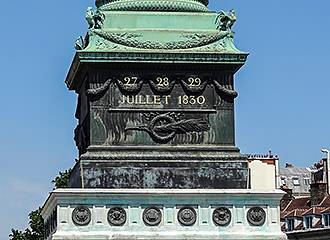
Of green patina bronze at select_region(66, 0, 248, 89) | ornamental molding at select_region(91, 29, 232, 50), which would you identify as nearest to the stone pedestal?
green patina bronze at select_region(66, 0, 248, 89)

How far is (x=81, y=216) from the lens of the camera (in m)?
46.3

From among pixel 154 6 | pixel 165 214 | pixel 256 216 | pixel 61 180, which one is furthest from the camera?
pixel 61 180

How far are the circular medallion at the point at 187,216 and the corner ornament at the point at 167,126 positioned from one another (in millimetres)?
3055

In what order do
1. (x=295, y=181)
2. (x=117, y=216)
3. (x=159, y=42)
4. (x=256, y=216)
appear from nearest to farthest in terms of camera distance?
(x=117, y=216) → (x=256, y=216) → (x=159, y=42) → (x=295, y=181)

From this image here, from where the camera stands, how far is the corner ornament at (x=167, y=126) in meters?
48.3

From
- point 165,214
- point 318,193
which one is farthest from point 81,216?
point 318,193

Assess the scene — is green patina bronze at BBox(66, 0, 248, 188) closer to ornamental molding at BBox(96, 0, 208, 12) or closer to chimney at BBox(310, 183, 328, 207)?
ornamental molding at BBox(96, 0, 208, 12)

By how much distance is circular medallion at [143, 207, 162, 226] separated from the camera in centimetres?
4666

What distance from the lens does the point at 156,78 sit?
48.8 meters

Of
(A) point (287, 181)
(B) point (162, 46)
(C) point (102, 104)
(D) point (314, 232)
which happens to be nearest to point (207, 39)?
(B) point (162, 46)

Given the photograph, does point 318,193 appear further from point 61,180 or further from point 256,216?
point 256,216

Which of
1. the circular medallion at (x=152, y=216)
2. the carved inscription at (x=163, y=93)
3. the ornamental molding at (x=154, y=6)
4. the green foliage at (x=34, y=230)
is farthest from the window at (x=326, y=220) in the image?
the circular medallion at (x=152, y=216)

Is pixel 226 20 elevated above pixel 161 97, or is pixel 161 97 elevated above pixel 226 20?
pixel 226 20

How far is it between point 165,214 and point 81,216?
3.14m
